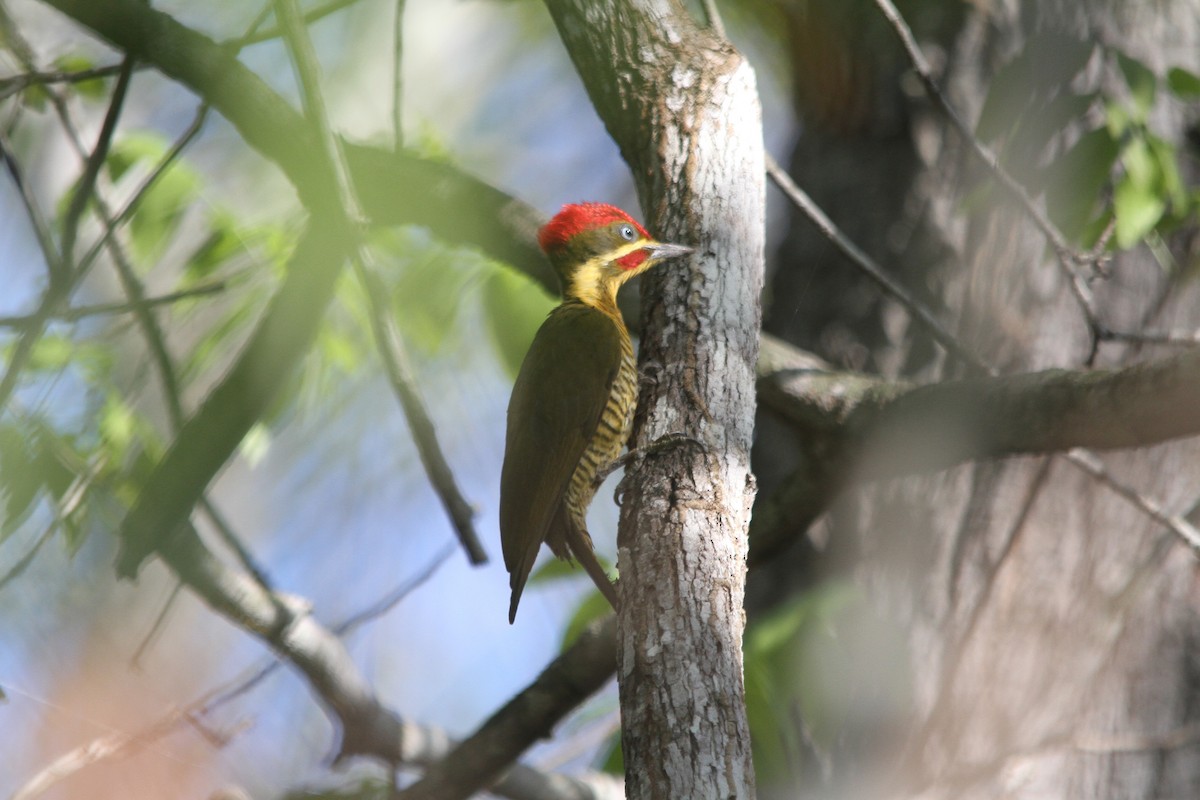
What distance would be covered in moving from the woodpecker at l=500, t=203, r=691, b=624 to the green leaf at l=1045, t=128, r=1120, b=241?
4.17 feet

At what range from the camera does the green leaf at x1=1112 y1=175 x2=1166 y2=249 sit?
3.19 metres

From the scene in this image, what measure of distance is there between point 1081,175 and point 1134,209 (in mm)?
173

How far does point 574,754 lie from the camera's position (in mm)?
5125

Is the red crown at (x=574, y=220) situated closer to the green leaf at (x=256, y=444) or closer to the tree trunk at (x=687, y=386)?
the tree trunk at (x=687, y=386)

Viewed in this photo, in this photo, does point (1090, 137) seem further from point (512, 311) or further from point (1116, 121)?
point (512, 311)

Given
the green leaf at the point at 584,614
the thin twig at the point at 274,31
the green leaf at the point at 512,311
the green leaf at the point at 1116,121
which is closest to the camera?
the green leaf at the point at 1116,121

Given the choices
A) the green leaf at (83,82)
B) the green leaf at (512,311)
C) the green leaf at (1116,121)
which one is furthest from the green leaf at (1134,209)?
the green leaf at (83,82)

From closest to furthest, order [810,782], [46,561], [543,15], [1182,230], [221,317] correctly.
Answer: [46,561], [810,782], [1182,230], [221,317], [543,15]

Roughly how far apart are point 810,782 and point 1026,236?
90.6 inches

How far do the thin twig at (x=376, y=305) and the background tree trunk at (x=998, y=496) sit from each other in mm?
1938

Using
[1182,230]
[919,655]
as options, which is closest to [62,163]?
[919,655]

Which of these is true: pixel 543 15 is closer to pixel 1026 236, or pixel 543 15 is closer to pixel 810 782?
pixel 1026 236

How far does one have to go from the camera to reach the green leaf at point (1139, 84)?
3172mm

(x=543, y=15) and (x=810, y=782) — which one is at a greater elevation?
(x=543, y=15)
